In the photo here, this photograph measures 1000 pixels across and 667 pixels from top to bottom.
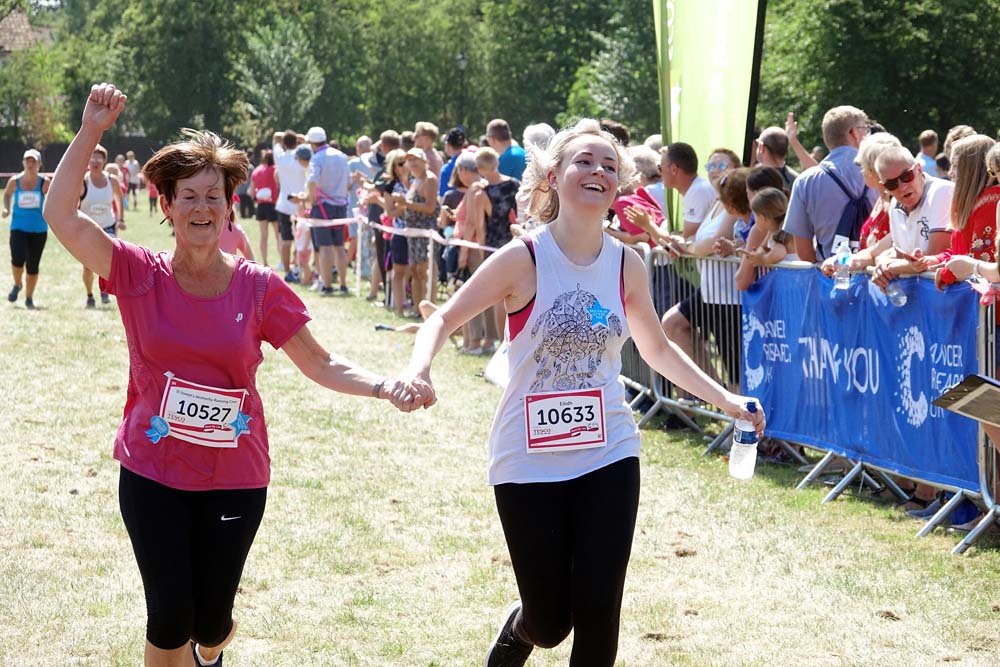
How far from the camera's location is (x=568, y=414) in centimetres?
419

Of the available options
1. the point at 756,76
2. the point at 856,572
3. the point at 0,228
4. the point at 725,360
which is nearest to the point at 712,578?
the point at 856,572

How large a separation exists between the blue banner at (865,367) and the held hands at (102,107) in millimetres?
4351

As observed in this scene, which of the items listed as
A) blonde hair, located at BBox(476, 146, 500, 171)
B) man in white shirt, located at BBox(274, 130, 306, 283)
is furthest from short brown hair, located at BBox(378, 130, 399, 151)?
blonde hair, located at BBox(476, 146, 500, 171)

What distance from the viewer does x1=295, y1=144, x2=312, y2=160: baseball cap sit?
20.2m

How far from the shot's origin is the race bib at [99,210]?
55.5 feet

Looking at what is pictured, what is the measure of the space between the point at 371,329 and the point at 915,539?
31.8 feet

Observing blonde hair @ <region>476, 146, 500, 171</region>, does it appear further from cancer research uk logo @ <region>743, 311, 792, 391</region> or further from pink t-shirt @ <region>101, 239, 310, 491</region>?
pink t-shirt @ <region>101, 239, 310, 491</region>

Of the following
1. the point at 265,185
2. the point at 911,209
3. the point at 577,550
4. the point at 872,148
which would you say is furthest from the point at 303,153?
the point at 577,550

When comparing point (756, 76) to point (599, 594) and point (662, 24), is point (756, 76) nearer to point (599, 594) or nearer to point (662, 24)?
point (662, 24)

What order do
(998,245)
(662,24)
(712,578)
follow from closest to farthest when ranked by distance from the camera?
(998,245) → (712,578) → (662,24)

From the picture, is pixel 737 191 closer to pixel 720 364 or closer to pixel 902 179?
pixel 720 364

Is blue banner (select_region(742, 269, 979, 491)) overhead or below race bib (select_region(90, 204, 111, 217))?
below

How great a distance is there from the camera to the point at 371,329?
15758 millimetres

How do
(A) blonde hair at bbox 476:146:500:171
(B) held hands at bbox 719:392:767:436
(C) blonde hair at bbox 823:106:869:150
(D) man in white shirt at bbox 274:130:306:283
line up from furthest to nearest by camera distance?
(D) man in white shirt at bbox 274:130:306:283 < (A) blonde hair at bbox 476:146:500:171 < (C) blonde hair at bbox 823:106:869:150 < (B) held hands at bbox 719:392:767:436
